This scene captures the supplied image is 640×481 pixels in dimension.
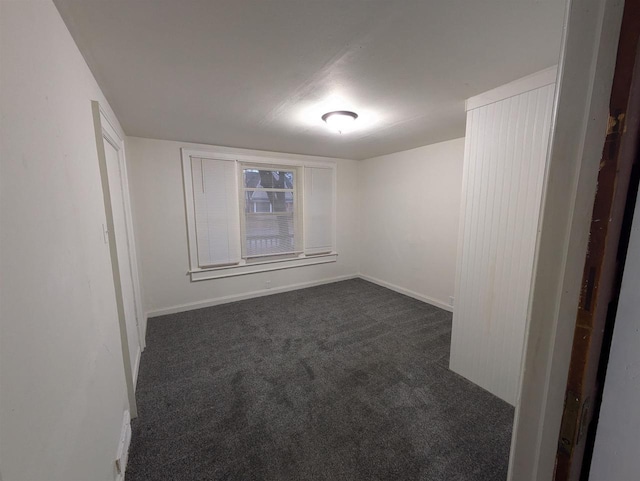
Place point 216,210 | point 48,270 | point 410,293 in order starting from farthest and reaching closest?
1. point 410,293
2. point 216,210
3. point 48,270

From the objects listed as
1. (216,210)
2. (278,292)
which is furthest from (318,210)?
(216,210)

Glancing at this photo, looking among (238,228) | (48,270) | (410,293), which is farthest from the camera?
(410,293)

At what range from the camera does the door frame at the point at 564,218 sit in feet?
1.32

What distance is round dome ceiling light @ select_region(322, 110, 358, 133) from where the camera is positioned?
7.66 feet

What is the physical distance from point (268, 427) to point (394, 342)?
1.56 meters

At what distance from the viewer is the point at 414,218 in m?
3.99

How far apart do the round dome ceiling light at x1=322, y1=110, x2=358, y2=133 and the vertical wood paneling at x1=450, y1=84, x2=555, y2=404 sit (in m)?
0.98

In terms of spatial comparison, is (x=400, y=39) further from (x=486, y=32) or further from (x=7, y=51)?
(x=7, y=51)

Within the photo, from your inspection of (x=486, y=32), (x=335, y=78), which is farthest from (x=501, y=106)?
(x=335, y=78)

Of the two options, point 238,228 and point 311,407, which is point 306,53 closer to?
point 311,407

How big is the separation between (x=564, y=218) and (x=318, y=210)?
4.25m

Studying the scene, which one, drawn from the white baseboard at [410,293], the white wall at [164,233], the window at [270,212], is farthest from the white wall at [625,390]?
the window at [270,212]

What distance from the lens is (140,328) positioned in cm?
270

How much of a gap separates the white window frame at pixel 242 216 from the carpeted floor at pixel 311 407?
0.87 metres
